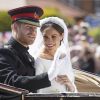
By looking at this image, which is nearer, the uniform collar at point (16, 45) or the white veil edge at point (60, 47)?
the uniform collar at point (16, 45)

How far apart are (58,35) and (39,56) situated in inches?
11.3

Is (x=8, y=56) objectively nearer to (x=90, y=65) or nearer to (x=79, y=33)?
(x=90, y=65)

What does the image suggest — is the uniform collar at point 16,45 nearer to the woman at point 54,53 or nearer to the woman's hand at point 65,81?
the woman at point 54,53

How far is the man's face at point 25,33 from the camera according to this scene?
5531 millimetres

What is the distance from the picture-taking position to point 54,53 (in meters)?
5.81

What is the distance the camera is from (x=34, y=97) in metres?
5.03

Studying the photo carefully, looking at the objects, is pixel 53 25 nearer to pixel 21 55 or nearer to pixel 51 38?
pixel 51 38

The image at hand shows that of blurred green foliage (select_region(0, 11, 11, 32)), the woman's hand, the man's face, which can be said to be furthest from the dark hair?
blurred green foliage (select_region(0, 11, 11, 32))

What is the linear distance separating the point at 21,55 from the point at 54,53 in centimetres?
37

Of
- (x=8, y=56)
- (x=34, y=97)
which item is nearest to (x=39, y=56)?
(x=8, y=56)

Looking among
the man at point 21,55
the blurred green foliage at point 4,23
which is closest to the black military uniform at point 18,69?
the man at point 21,55

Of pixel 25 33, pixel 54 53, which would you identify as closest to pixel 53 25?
pixel 54 53

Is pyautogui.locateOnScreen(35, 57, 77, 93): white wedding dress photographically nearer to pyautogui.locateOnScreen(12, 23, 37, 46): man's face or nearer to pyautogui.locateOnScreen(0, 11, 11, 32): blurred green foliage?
pyautogui.locateOnScreen(12, 23, 37, 46): man's face

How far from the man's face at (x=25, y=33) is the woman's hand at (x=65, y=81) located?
39 cm
